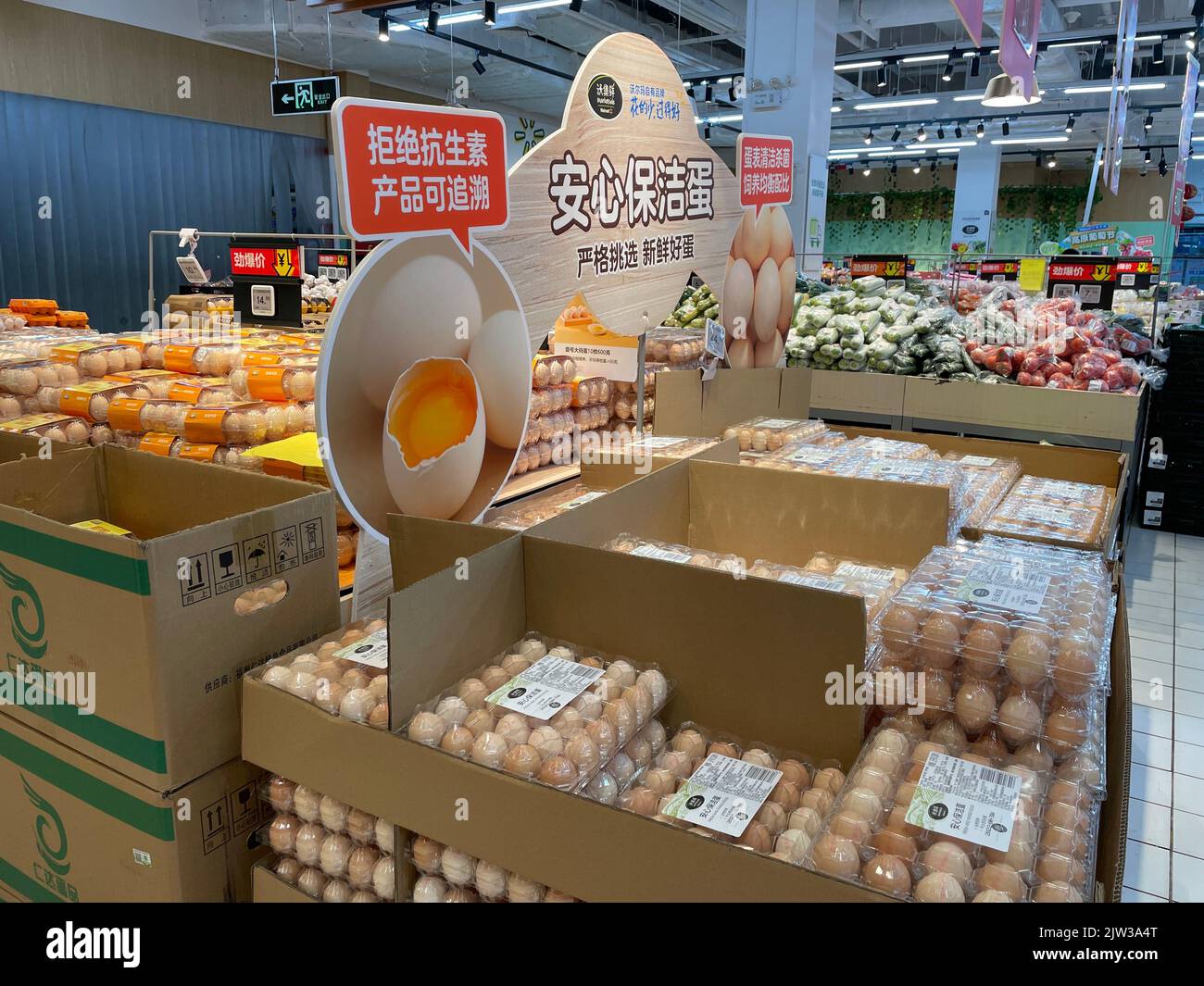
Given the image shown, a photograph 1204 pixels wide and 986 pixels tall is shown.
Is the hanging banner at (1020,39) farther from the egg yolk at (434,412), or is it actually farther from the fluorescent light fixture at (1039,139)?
the fluorescent light fixture at (1039,139)

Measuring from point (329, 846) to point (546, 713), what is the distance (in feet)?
1.54

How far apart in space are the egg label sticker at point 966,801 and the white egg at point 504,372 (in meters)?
1.45

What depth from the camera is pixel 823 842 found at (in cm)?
131

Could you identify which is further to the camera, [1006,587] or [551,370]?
[551,370]

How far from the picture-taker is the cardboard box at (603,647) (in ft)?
4.09

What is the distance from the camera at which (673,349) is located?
13.4 feet

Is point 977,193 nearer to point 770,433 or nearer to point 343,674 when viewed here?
point 770,433

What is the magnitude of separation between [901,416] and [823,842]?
493 centimetres

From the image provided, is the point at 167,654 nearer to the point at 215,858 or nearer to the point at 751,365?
the point at 215,858

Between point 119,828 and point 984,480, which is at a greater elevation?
point 984,480

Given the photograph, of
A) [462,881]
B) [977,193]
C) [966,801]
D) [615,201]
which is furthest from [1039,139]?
[462,881]

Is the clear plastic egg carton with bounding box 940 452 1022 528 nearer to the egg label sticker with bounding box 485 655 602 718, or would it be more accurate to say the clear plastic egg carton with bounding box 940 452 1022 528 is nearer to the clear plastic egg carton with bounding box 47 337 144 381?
the egg label sticker with bounding box 485 655 602 718

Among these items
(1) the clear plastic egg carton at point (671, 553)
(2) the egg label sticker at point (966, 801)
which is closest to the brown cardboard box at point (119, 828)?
(1) the clear plastic egg carton at point (671, 553)

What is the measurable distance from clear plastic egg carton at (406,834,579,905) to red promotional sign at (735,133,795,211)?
3.02 meters
